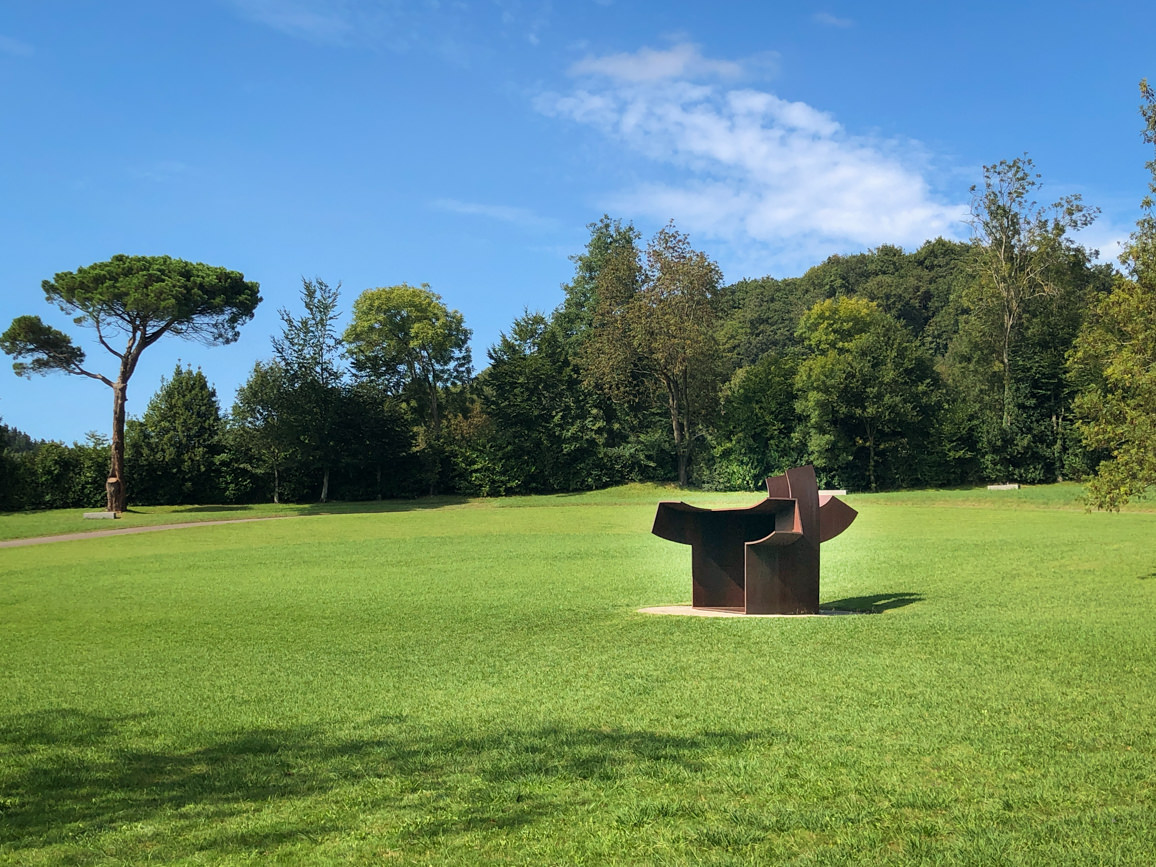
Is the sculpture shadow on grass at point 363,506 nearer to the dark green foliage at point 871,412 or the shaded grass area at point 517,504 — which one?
the shaded grass area at point 517,504

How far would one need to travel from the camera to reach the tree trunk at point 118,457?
137ft

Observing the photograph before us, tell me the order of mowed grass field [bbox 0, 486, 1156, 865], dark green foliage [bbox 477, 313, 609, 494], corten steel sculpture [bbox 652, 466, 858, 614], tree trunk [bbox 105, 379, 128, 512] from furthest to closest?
dark green foliage [bbox 477, 313, 609, 494], tree trunk [bbox 105, 379, 128, 512], corten steel sculpture [bbox 652, 466, 858, 614], mowed grass field [bbox 0, 486, 1156, 865]

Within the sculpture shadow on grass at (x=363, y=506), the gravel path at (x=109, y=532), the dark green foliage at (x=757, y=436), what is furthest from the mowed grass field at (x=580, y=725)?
the dark green foliage at (x=757, y=436)

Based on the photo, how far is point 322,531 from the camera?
99.9 feet

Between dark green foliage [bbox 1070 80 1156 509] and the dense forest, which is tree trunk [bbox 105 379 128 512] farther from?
dark green foliage [bbox 1070 80 1156 509]

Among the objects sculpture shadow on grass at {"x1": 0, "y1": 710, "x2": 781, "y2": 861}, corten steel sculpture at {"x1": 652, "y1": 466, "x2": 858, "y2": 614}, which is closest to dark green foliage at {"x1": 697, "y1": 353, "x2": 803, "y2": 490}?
corten steel sculpture at {"x1": 652, "y1": 466, "x2": 858, "y2": 614}

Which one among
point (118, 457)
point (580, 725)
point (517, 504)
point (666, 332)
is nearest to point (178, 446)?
point (118, 457)

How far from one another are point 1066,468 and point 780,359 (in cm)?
1575

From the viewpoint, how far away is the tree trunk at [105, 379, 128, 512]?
41719mm

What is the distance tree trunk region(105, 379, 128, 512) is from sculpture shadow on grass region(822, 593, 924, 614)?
37.8 m

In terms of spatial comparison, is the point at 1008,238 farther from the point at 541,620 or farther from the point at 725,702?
the point at 725,702

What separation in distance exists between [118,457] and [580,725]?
41.8 m

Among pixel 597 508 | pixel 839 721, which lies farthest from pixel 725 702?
pixel 597 508

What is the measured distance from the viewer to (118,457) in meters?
42.4
